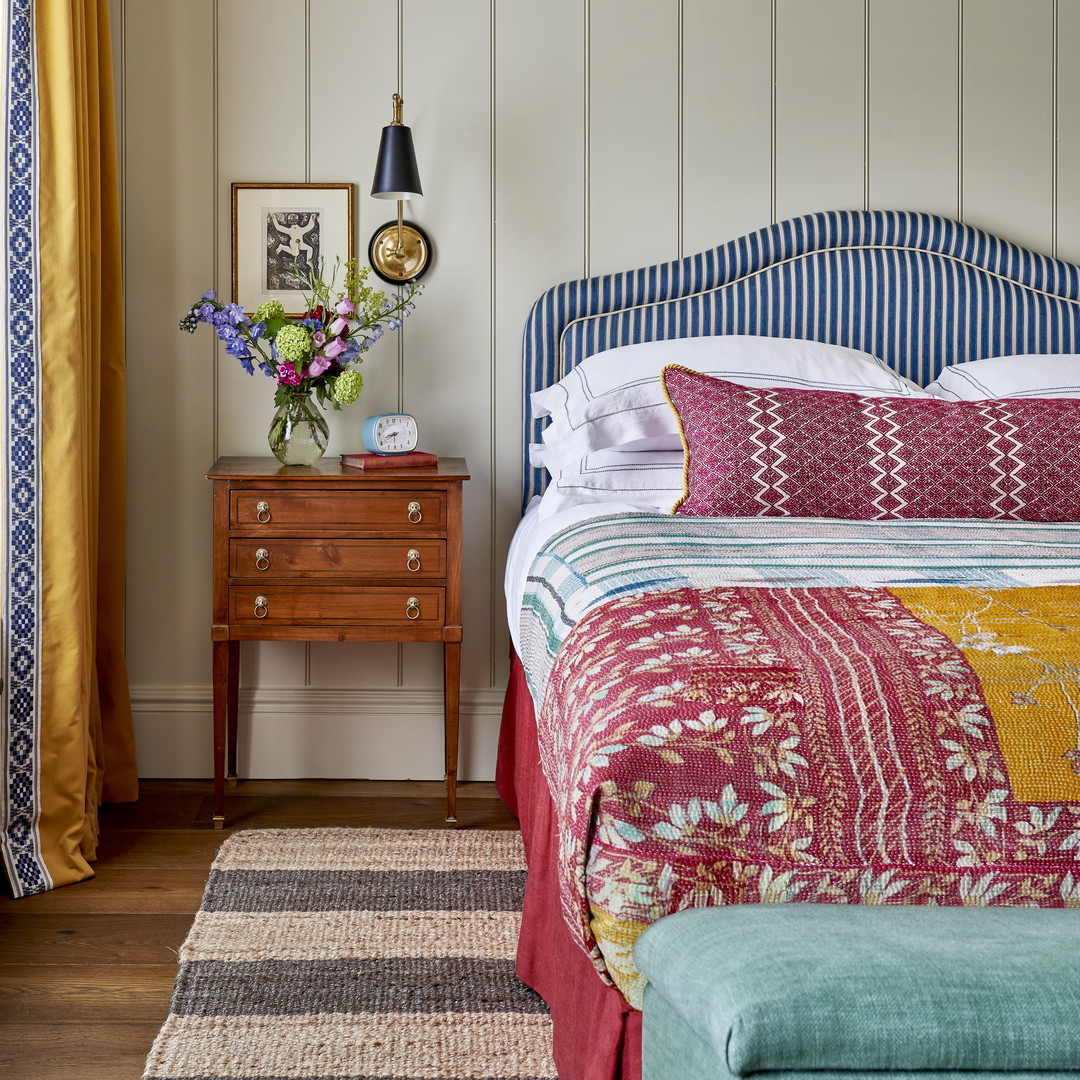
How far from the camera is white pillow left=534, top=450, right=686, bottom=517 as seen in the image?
7.56 feet

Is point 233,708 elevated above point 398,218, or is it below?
below

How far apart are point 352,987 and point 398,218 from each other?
182 cm

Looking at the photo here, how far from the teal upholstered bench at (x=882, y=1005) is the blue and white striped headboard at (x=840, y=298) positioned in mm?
2047

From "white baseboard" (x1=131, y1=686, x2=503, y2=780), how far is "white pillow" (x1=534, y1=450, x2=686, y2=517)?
81cm

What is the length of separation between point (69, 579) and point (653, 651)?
1.45 meters

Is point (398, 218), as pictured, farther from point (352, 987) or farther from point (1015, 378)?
point (352, 987)

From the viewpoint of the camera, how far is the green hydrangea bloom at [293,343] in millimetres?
2469

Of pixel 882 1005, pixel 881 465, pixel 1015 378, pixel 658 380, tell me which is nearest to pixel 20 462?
pixel 658 380

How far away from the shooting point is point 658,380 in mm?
2430

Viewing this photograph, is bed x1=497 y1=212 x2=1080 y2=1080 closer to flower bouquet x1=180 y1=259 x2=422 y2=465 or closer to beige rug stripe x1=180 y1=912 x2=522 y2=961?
beige rug stripe x1=180 y1=912 x2=522 y2=961

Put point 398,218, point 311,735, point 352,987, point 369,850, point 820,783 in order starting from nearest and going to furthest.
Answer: point 820,783, point 352,987, point 369,850, point 398,218, point 311,735

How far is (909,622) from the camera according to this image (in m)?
1.20

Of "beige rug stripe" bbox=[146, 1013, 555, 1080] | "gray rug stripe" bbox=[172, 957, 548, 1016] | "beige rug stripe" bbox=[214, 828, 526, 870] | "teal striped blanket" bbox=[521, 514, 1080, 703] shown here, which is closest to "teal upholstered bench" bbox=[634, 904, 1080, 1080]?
"teal striped blanket" bbox=[521, 514, 1080, 703]

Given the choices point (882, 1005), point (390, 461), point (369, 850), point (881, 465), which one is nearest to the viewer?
point (882, 1005)
